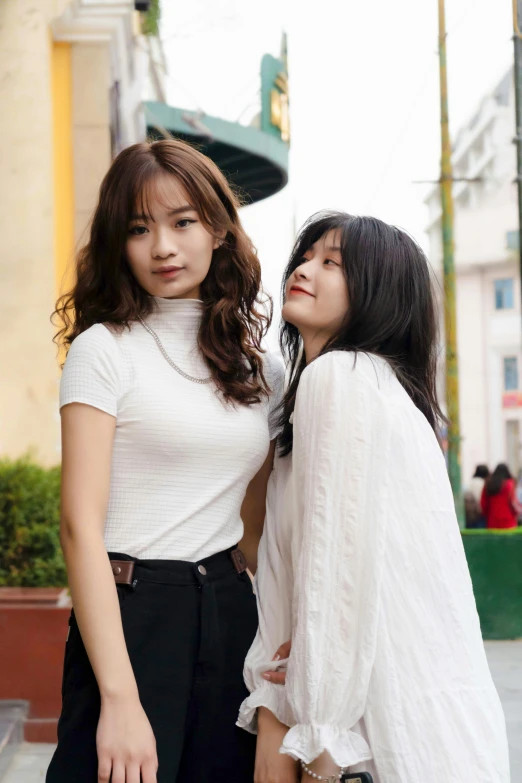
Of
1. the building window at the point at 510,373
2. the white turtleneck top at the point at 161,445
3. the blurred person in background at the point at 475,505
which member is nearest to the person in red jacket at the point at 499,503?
the blurred person in background at the point at 475,505

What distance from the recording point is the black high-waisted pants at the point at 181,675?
181cm

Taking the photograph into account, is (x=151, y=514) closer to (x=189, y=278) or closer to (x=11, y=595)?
(x=189, y=278)

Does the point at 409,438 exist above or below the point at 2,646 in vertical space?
above

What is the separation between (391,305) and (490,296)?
33648 mm

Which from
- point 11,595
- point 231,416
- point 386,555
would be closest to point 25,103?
point 11,595

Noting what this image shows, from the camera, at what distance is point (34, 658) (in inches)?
189

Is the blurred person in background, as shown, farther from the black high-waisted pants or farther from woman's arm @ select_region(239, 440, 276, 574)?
the black high-waisted pants

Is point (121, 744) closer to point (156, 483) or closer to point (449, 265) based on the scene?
point (156, 483)

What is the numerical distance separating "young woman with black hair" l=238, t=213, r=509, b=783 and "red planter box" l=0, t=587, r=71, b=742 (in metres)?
3.07

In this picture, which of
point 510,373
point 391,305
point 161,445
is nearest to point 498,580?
point 391,305

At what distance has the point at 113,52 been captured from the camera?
24.2 feet

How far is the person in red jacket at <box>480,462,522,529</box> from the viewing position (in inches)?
407

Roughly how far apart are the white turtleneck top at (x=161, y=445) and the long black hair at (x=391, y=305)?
0.17 metres

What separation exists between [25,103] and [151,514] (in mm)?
5183
